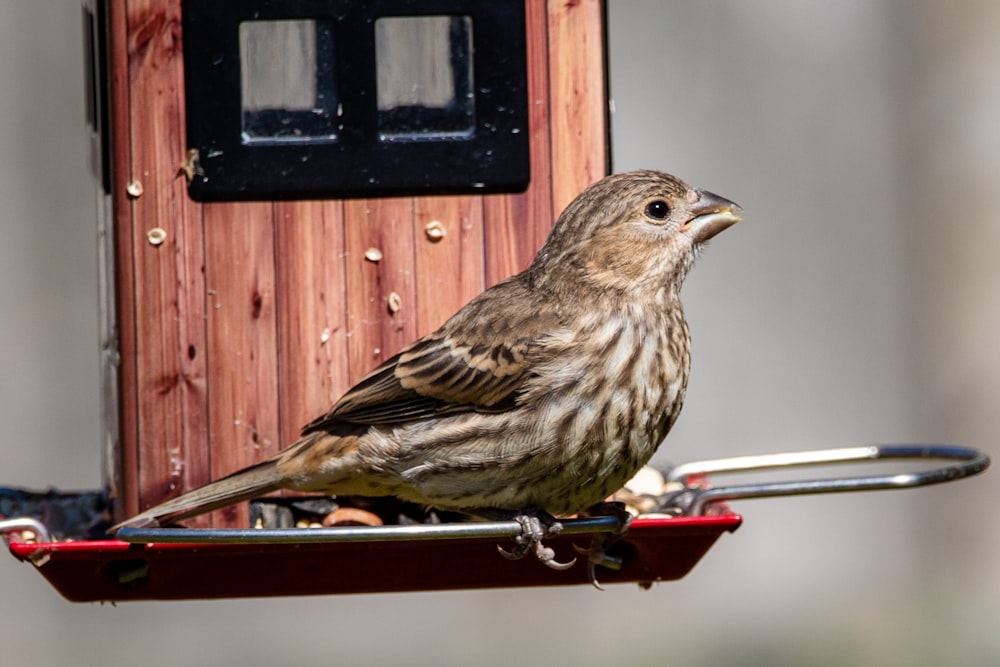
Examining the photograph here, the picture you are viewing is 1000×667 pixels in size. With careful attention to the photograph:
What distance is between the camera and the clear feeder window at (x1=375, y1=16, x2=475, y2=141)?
489cm

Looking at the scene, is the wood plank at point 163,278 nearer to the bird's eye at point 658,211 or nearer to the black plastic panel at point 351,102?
the black plastic panel at point 351,102

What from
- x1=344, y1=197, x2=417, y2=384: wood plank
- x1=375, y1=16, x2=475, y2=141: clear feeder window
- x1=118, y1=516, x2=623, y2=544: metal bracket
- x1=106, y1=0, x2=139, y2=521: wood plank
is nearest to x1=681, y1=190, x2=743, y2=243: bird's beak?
x1=375, y1=16, x2=475, y2=141: clear feeder window

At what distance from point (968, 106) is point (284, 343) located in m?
8.07

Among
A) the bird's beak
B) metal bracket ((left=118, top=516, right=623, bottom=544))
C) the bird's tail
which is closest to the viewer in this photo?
metal bracket ((left=118, top=516, right=623, bottom=544))

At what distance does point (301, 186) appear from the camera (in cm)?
489

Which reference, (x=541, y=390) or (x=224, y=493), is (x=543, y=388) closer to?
(x=541, y=390)

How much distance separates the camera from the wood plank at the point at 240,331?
491cm

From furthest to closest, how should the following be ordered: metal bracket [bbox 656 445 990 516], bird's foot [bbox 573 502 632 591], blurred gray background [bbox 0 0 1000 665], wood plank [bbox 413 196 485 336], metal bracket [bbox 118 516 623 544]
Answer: blurred gray background [bbox 0 0 1000 665]
wood plank [bbox 413 196 485 336]
bird's foot [bbox 573 502 632 591]
metal bracket [bbox 656 445 990 516]
metal bracket [bbox 118 516 623 544]

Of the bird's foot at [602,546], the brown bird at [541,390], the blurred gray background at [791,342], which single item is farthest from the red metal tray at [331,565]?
the blurred gray background at [791,342]

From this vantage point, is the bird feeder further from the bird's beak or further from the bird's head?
the bird's beak

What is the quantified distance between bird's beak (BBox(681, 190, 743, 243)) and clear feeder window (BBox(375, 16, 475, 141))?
0.77m

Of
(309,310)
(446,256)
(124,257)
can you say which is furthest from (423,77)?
(124,257)

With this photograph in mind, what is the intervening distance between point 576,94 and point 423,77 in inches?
19.5

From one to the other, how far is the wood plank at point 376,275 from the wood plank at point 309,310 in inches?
1.3
